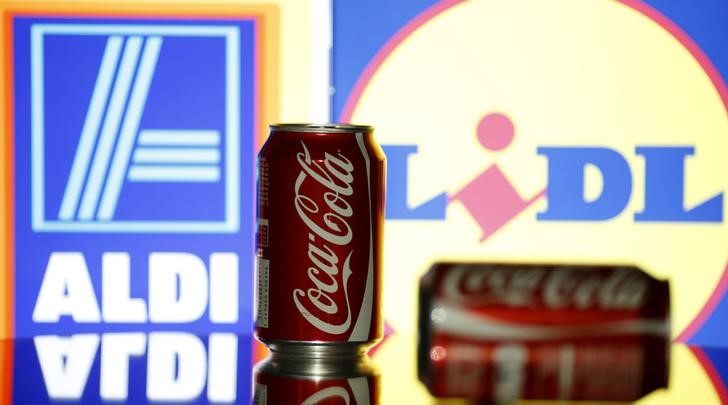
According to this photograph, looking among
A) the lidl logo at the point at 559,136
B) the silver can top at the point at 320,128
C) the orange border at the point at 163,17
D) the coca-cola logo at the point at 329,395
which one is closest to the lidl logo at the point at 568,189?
the lidl logo at the point at 559,136

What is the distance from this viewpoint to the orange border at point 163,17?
5.15ft

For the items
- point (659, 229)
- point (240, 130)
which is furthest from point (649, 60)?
point (240, 130)

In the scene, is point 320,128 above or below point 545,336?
above

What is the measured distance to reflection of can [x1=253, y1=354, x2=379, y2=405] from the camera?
0.88 meters

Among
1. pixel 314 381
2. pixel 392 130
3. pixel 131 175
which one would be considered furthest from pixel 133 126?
pixel 314 381

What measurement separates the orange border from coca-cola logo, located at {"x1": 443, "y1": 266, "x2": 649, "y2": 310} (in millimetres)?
687

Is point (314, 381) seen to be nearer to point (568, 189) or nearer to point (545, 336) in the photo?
point (545, 336)

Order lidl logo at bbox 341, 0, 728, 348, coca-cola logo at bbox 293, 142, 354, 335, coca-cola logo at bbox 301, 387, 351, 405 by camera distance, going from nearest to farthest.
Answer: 1. coca-cola logo at bbox 301, 387, 351, 405
2. coca-cola logo at bbox 293, 142, 354, 335
3. lidl logo at bbox 341, 0, 728, 348

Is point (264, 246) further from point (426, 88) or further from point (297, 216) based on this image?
point (426, 88)

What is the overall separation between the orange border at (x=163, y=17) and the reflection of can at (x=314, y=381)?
612mm

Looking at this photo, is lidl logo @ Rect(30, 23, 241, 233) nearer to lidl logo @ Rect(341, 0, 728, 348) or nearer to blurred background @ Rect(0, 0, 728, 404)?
blurred background @ Rect(0, 0, 728, 404)

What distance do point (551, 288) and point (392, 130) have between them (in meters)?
0.67

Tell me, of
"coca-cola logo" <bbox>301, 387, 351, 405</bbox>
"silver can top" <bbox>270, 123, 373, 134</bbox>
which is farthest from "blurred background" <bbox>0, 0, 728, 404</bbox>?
"coca-cola logo" <bbox>301, 387, 351, 405</bbox>

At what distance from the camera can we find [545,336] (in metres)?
0.90
